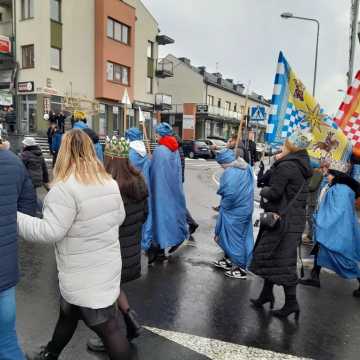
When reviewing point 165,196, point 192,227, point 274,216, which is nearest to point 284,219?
point 274,216

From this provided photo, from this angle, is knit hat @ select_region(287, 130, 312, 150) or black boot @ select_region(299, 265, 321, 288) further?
black boot @ select_region(299, 265, 321, 288)

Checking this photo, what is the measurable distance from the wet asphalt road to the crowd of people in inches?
7.6

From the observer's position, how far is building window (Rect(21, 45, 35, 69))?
25266 mm

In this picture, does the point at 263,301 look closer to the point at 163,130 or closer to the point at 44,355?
the point at 44,355

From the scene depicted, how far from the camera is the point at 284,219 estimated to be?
3865mm

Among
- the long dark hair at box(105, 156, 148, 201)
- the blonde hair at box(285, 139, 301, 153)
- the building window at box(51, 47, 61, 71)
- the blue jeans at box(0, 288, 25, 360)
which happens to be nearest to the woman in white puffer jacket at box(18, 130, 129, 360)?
the blue jeans at box(0, 288, 25, 360)

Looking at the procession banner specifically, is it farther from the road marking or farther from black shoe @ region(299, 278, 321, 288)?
the road marking

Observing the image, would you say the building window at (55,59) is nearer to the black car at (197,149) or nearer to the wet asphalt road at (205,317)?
the black car at (197,149)

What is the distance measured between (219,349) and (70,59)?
26608mm

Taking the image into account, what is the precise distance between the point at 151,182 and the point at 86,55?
2551 cm

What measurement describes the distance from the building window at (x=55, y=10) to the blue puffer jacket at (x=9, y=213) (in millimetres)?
26113

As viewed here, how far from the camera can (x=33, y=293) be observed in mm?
4160

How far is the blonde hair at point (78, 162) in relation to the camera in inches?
95.0

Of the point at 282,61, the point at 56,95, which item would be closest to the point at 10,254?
the point at 282,61
